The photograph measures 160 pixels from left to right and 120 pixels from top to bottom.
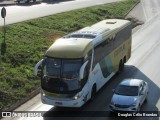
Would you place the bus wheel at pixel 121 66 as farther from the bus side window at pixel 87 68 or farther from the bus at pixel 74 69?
the bus side window at pixel 87 68

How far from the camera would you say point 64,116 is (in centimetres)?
2242

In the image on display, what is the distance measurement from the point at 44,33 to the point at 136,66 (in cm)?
1044

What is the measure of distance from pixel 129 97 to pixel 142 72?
9048 mm

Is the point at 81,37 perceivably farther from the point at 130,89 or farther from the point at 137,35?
the point at 137,35

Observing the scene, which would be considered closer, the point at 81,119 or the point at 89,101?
the point at 81,119

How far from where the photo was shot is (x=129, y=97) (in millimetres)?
22109

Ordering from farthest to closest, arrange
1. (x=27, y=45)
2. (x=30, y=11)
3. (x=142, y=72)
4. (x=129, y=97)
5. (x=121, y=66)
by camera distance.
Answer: (x=30, y=11) < (x=27, y=45) < (x=121, y=66) < (x=142, y=72) < (x=129, y=97)

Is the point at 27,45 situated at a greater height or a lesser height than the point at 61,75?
lesser

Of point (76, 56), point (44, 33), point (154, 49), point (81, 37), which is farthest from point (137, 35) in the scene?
point (76, 56)

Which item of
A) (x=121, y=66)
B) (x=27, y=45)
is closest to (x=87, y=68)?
(x=121, y=66)

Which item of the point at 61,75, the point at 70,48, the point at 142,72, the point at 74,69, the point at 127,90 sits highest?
the point at 70,48

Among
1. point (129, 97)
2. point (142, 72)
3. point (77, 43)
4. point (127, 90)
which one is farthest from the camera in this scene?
point (142, 72)

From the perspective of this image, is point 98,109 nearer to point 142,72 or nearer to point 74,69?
point 74,69

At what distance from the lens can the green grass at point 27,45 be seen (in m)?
25.8
